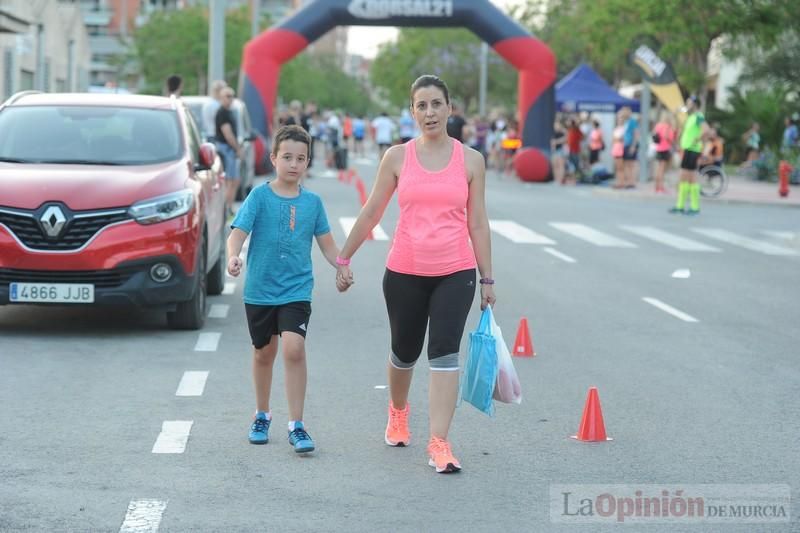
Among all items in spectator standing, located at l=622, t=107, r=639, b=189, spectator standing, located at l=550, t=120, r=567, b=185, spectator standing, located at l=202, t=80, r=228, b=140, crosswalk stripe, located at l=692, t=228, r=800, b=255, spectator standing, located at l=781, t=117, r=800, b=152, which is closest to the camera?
crosswalk stripe, located at l=692, t=228, r=800, b=255

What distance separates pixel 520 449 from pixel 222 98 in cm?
1348

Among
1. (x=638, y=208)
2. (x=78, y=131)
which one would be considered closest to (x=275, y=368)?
(x=78, y=131)

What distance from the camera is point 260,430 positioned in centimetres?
718

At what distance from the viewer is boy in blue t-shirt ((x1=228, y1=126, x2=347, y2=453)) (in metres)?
7.03

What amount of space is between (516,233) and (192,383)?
42.9ft

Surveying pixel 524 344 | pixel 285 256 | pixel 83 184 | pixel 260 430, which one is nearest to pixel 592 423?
pixel 260 430

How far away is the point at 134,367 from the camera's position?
30.5 ft

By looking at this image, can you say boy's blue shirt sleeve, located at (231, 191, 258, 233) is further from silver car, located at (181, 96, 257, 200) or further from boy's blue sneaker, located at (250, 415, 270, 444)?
silver car, located at (181, 96, 257, 200)

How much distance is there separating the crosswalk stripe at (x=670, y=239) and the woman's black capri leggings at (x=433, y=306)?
42.4 feet

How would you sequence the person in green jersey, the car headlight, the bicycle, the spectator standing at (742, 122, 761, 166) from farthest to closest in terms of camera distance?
the spectator standing at (742, 122, 761, 166) < the bicycle < the person in green jersey < the car headlight

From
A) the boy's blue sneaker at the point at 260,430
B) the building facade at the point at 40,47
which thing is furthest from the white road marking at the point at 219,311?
the building facade at the point at 40,47

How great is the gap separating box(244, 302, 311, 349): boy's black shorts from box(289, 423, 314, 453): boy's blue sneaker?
444 millimetres

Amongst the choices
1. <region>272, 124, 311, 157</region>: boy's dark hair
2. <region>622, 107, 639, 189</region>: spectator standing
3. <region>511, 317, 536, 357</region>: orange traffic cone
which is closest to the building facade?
<region>622, 107, 639, 189</region>: spectator standing

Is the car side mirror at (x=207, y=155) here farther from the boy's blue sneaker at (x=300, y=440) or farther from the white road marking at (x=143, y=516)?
the white road marking at (x=143, y=516)
